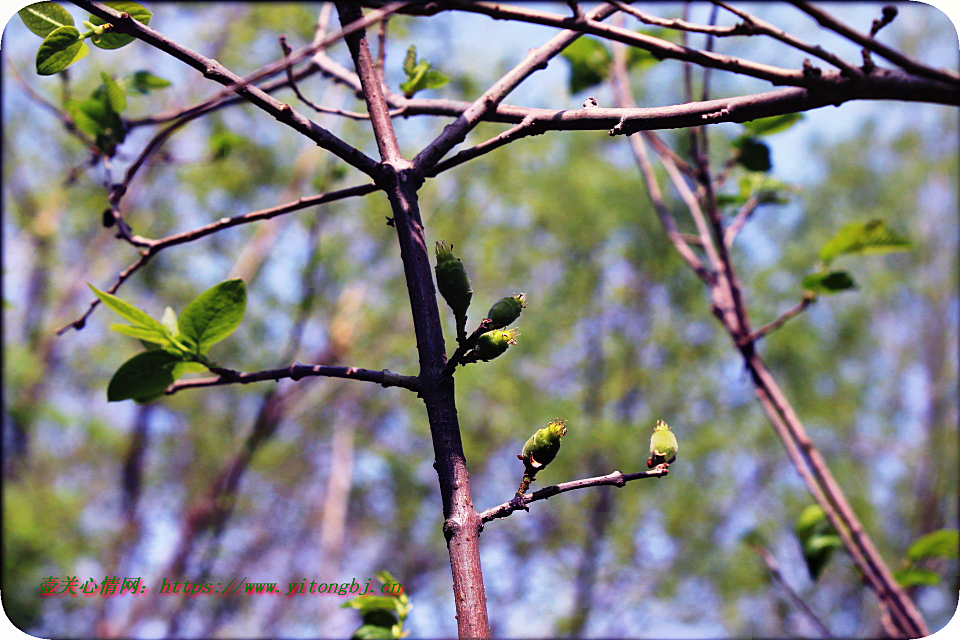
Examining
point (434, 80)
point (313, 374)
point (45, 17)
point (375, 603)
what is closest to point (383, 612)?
point (375, 603)

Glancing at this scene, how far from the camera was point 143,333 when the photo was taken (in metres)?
0.74

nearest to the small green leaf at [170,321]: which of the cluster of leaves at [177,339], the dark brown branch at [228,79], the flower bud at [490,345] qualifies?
the cluster of leaves at [177,339]

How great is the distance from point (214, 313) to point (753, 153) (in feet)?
3.85

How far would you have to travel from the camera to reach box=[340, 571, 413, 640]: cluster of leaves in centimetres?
83

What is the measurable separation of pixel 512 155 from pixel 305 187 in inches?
133

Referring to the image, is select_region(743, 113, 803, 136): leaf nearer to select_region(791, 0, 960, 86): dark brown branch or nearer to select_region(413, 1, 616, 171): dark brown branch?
select_region(413, 1, 616, 171): dark brown branch

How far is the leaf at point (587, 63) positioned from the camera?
1.52m

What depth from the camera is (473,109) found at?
675 mm

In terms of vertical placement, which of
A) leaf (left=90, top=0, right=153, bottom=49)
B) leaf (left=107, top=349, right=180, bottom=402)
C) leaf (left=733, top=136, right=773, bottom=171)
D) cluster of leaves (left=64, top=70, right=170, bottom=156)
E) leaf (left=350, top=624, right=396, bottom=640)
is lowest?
leaf (left=350, top=624, right=396, bottom=640)

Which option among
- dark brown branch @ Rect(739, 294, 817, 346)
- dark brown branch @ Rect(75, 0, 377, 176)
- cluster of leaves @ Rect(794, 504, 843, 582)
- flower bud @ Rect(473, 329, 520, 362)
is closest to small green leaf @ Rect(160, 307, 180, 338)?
dark brown branch @ Rect(75, 0, 377, 176)

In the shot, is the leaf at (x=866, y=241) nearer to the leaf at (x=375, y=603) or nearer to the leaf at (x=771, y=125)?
the leaf at (x=771, y=125)

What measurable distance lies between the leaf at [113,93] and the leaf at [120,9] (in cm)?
26

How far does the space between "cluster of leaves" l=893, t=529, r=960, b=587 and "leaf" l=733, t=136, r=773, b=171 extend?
2.76 feet

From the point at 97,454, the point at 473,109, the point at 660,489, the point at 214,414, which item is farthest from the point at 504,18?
the point at 97,454
